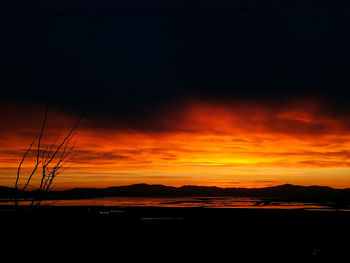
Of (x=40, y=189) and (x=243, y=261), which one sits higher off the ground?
(x=40, y=189)

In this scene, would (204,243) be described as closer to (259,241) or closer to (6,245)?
(259,241)

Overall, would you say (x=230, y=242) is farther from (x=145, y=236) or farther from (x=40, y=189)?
(x=40, y=189)

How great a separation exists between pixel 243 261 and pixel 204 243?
15.0ft

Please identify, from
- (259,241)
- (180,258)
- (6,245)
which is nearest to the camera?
(6,245)

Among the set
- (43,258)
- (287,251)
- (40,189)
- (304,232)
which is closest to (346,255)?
(287,251)

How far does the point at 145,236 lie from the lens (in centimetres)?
1930

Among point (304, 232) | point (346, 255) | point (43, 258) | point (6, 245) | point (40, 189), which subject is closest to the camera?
point (40, 189)

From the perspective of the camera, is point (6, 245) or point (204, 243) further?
point (204, 243)

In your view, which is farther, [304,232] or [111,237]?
[304,232]

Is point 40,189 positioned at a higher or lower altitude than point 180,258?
higher

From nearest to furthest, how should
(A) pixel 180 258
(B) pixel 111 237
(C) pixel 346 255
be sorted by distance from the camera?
1. (A) pixel 180 258
2. (C) pixel 346 255
3. (B) pixel 111 237

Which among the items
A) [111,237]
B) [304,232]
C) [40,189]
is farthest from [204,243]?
[40,189]

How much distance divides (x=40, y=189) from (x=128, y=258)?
9.23 meters

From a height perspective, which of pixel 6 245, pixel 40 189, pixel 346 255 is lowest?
pixel 346 255
